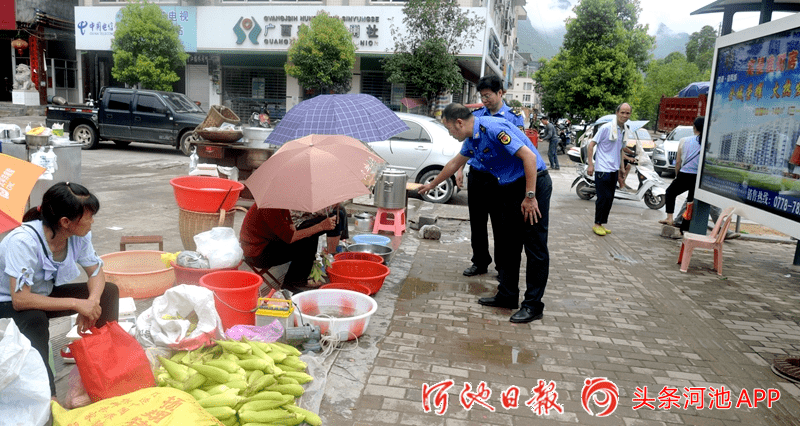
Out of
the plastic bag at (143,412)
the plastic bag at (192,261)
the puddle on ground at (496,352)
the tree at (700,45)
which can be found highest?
the tree at (700,45)

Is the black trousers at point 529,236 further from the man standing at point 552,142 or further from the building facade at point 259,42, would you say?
the building facade at point 259,42

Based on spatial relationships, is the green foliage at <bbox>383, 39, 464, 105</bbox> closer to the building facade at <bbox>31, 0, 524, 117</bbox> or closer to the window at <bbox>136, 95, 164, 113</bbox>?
the building facade at <bbox>31, 0, 524, 117</bbox>

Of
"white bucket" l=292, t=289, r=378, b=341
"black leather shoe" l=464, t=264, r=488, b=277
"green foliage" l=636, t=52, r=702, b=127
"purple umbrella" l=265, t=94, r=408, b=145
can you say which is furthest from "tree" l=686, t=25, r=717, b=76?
"white bucket" l=292, t=289, r=378, b=341

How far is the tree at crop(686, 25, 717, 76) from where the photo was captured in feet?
194

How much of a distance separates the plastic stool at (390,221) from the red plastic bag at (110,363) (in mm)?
4745

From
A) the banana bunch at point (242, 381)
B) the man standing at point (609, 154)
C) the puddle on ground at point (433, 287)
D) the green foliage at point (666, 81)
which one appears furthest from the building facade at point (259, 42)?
the green foliage at point (666, 81)

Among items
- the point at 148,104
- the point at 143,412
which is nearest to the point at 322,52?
the point at 148,104

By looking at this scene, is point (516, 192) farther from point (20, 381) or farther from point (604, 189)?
point (604, 189)

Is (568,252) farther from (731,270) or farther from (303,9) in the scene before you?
(303,9)

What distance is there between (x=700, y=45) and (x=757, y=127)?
66.8m

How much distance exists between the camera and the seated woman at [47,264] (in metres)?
2.65

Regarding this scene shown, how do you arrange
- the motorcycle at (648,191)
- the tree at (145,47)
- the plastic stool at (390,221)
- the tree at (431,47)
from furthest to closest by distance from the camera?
1. the tree at (145,47)
2. the tree at (431,47)
3. the motorcycle at (648,191)
4. the plastic stool at (390,221)

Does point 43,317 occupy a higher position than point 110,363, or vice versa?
point 43,317

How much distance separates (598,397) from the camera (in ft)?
11.1
